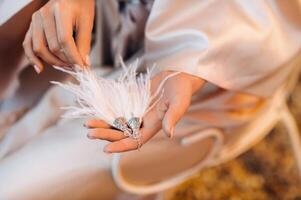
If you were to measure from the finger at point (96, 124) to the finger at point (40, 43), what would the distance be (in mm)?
112

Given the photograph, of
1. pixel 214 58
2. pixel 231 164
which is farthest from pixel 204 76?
pixel 231 164

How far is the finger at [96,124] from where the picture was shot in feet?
1.68

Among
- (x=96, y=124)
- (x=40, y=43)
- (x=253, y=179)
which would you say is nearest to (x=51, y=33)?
(x=40, y=43)

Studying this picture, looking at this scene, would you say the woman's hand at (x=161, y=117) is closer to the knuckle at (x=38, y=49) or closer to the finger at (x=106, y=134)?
the finger at (x=106, y=134)

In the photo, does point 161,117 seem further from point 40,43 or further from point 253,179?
point 253,179

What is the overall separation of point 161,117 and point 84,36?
13cm

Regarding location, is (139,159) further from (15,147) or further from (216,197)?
(216,197)

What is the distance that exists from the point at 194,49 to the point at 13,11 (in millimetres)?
248

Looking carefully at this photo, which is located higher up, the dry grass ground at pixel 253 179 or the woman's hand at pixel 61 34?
the woman's hand at pixel 61 34

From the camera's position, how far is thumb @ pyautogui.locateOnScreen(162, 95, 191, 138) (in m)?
0.52

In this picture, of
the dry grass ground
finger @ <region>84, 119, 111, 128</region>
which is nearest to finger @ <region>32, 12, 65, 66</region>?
finger @ <region>84, 119, 111, 128</region>

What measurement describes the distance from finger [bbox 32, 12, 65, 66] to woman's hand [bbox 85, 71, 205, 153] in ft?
0.38

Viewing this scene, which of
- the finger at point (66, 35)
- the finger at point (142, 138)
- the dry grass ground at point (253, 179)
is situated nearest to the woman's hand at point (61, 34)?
the finger at point (66, 35)

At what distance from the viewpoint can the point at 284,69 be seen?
76 cm
